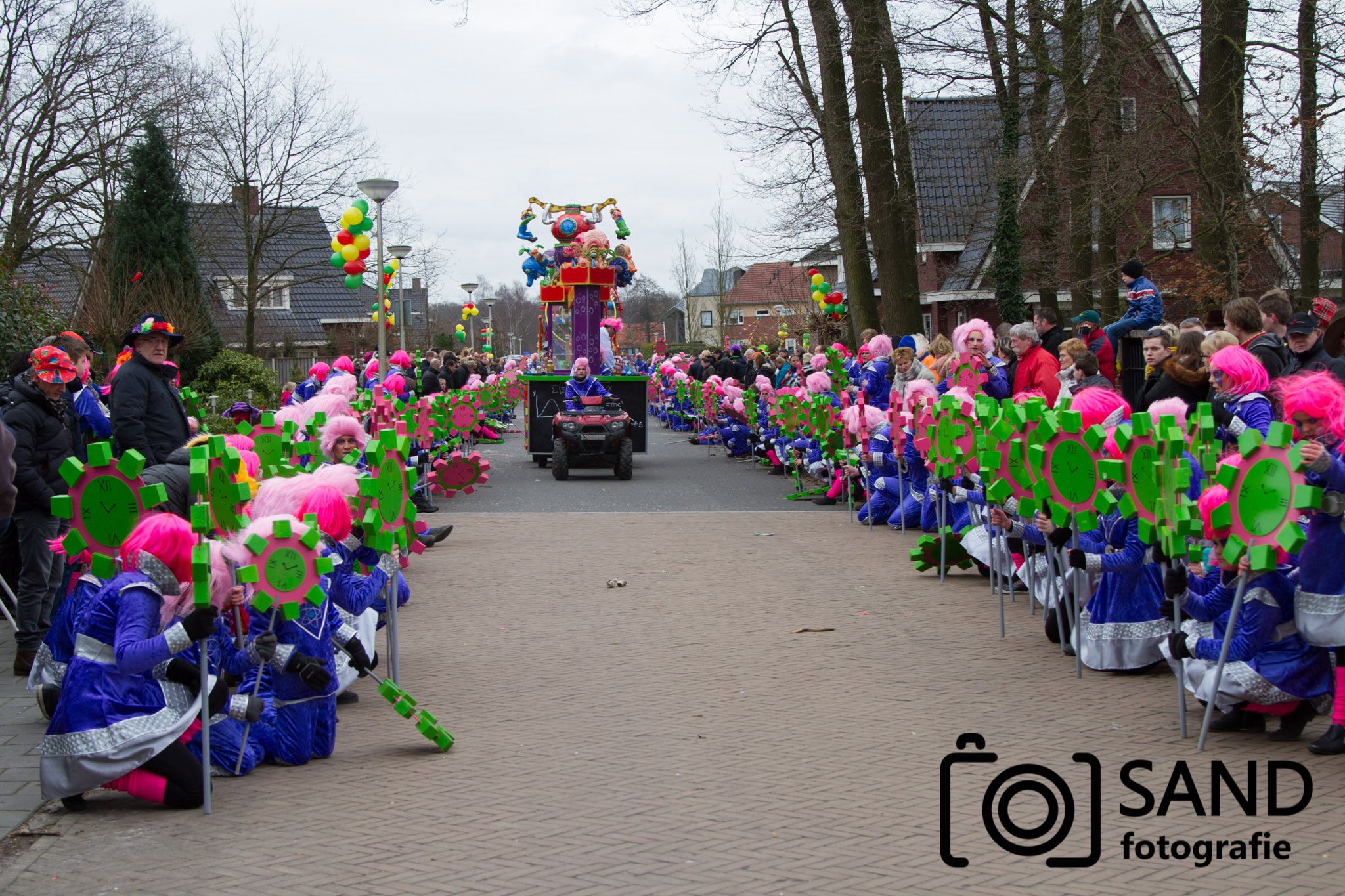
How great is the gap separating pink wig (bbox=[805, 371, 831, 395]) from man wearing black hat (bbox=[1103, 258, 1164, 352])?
4.69 metres

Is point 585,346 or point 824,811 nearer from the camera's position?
point 824,811

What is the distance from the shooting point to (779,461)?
2286 centimetres

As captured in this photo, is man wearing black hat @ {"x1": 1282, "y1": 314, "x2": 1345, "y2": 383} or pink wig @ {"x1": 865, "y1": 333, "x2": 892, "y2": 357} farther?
pink wig @ {"x1": 865, "y1": 333, "x2": 892, "y2": 357}

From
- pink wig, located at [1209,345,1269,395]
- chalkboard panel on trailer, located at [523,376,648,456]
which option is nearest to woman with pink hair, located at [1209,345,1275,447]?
pink wig, located at [1209,345,1269,395]

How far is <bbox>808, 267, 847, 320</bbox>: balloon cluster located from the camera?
30.4 meters

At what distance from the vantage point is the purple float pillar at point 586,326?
25109 millimetres

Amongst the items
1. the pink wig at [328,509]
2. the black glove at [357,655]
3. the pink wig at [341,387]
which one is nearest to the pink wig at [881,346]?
the pink wig at [341,387]

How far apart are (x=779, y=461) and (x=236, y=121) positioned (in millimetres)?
23566

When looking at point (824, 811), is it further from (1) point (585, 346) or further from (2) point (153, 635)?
(1) point (585, 346)

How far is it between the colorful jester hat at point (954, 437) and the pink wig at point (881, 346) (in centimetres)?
446

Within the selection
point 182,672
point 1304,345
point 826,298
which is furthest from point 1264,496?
point 826,298

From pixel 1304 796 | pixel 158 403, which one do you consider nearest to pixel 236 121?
pixel 158 403

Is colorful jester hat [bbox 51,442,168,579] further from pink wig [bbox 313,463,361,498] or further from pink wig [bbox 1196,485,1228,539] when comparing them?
pink wig [bbox 1196,485,1228,539]

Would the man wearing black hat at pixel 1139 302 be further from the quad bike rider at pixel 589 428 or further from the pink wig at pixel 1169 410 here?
the quad bike rider at pixel 589 428
